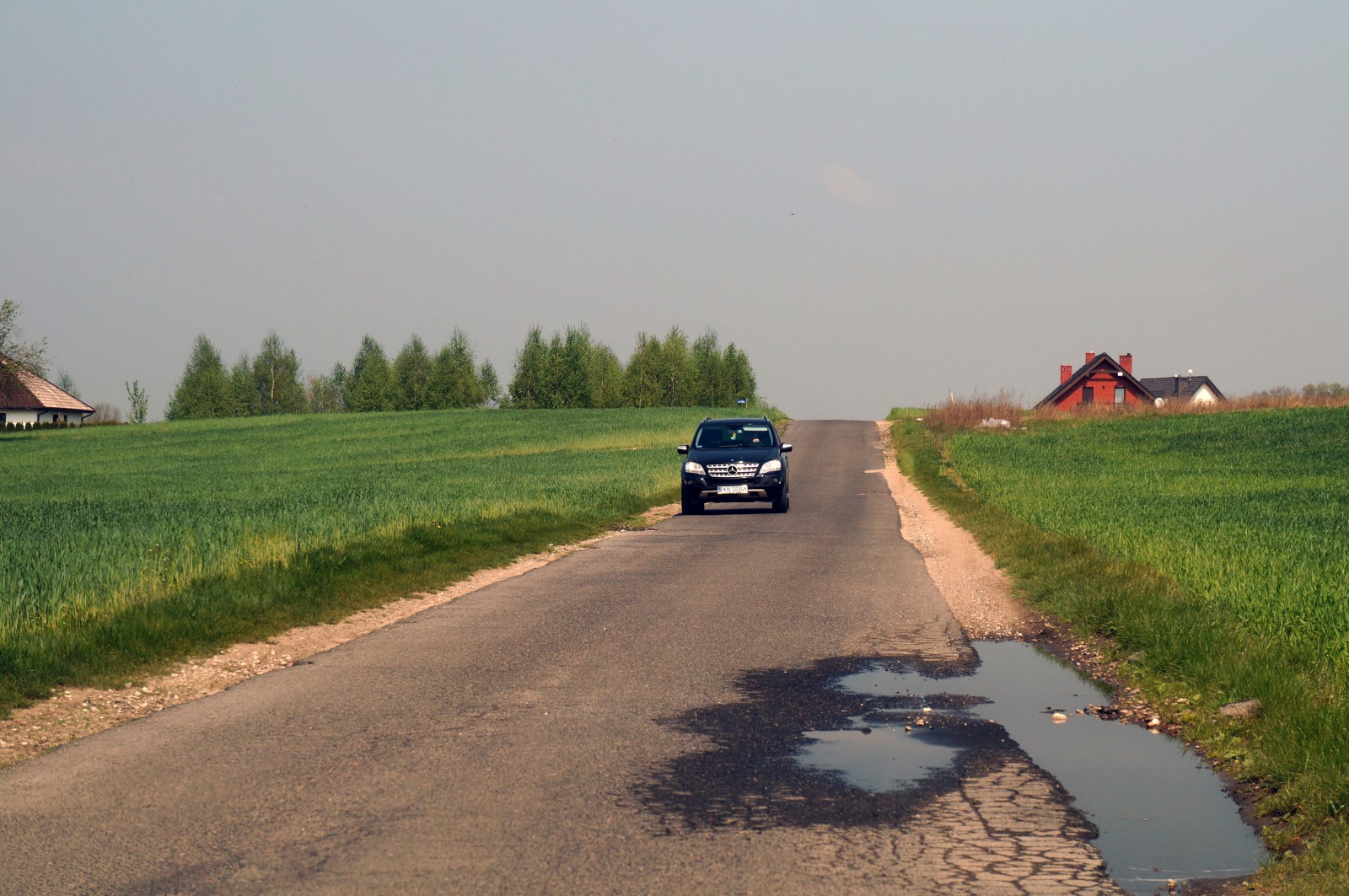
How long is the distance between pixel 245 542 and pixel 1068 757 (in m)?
10.7

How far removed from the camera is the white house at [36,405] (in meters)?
104

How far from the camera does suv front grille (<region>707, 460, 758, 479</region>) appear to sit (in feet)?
84.2

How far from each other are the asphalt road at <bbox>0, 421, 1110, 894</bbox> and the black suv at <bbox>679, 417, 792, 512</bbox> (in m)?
14.4

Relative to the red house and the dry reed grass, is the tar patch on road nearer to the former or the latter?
the dry reed grass

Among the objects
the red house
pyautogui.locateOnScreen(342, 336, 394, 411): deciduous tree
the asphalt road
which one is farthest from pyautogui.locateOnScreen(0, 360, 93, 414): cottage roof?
the asphalt road

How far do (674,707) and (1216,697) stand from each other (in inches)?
140

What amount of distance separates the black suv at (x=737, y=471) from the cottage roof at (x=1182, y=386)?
10206cm

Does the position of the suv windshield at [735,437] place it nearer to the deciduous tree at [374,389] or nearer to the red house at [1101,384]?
the red house at [1101,384]

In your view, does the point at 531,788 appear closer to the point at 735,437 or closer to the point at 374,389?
the point at 735,437

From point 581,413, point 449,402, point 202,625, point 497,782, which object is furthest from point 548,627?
point 449,402

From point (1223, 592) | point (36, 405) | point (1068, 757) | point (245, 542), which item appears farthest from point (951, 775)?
point (36, 405)

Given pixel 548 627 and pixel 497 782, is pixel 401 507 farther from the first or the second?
pixel 497 782

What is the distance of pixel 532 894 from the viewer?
455 cm

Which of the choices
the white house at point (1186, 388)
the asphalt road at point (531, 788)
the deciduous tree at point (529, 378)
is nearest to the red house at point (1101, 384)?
the white house at point (1186, 388)
